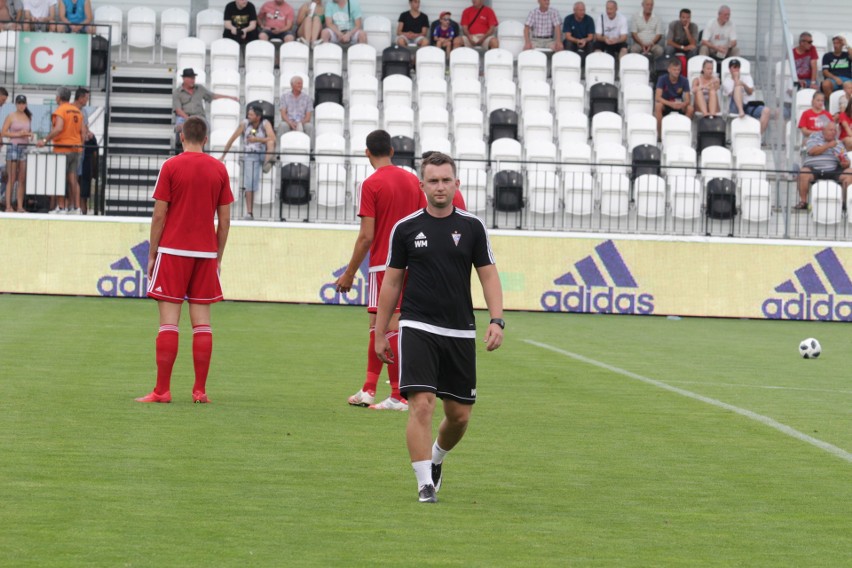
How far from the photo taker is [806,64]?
29.6 meters

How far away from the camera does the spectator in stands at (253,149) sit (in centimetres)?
2398

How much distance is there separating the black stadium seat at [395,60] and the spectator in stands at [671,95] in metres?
4.91

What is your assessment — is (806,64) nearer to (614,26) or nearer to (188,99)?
(614,26)

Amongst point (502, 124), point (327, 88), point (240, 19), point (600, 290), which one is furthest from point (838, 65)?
point (240, 19)

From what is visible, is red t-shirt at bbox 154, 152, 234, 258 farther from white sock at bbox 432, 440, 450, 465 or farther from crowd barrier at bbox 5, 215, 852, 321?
crowd barrier at bbox 5, 215, 852, 321

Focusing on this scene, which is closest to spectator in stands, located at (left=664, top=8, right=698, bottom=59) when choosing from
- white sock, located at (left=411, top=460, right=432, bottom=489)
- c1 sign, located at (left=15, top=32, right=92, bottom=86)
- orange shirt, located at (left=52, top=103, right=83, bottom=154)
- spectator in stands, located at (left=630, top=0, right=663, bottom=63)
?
spectator in stands, located at (left=630, top=0, right=663, bottom=63)

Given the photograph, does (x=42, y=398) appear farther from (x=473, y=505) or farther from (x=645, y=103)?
(x=645, y=103)

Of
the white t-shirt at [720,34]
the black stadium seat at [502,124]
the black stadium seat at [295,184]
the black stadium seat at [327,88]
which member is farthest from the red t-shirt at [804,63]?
the black stadium seat at [295,184]

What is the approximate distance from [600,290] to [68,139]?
361 inches

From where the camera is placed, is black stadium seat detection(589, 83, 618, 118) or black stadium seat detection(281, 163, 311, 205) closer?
black stadium seat detection(281, 163, 311, 205)

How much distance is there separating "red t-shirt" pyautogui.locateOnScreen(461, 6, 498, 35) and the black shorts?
22993 millimetres

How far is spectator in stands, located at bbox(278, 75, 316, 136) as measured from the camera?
85.4 ft

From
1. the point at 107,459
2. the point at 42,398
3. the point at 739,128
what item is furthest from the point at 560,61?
the point at 107,459

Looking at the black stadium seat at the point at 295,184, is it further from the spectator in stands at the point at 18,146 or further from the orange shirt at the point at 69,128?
the spectator in stands at the point at 18,146
